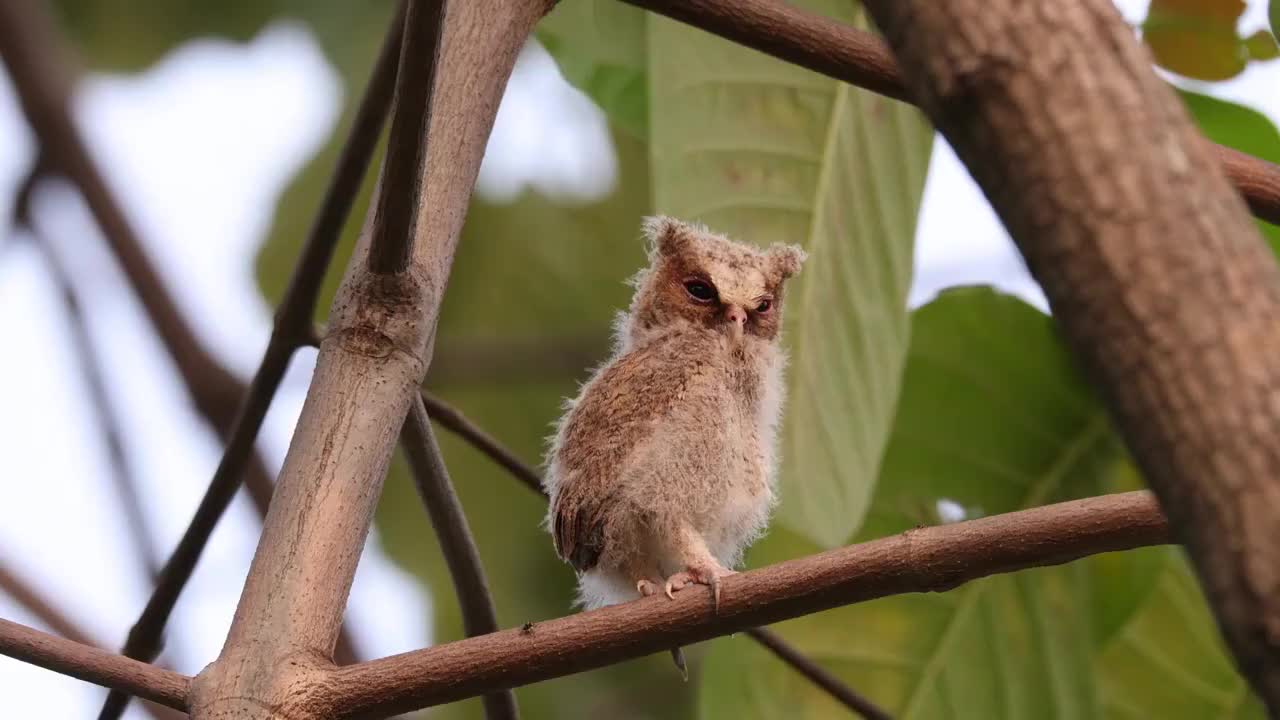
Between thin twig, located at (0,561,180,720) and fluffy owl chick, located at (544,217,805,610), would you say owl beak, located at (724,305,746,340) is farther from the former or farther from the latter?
thin twig, located at (0,561,180,720)

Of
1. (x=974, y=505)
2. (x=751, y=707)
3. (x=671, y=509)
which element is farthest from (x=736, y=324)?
(x=974, y=505)

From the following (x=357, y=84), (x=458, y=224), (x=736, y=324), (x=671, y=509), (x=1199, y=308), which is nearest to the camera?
(x=1199, y=308)

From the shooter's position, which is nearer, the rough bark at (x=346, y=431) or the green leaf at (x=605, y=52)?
the rough bark at (x=346, y=431)

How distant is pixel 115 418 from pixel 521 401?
1.36 metres

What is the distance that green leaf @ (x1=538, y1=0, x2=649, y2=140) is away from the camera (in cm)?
258

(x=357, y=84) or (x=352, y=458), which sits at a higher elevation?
(x=357, y=84)

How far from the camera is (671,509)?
6.41 ft

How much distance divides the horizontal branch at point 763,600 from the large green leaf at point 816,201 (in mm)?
1091

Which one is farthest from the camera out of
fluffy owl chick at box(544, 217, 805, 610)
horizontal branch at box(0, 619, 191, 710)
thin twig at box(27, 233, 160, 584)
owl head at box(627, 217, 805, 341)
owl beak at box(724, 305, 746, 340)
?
thin twig at box(27, 233, 160, 584)

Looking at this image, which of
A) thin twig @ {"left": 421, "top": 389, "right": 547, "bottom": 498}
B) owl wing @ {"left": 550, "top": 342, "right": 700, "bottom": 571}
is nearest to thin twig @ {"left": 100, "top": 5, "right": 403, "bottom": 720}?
thin twig @ {"left": 421, "top": 389, "right": 547, "bottom": 498}

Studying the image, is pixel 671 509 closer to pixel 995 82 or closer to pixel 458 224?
pixel 458 224

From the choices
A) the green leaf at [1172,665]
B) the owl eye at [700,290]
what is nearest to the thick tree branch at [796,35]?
the owl eye at [700,290]

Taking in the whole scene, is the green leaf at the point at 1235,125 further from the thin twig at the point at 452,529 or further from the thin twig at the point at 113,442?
the thin twig at the point at 113,442

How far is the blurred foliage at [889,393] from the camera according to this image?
2553 millimetres
